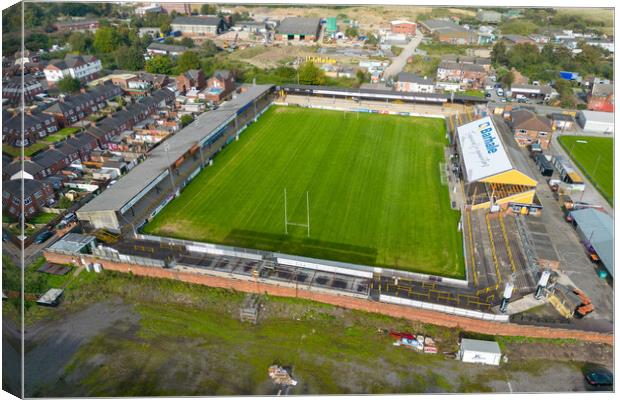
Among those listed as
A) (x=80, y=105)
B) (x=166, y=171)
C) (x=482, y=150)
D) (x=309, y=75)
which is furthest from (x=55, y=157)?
(x=482, y=150)

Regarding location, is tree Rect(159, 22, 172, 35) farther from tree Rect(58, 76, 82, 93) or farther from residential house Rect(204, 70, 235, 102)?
residential house Rect(204, 70, 235, 102)

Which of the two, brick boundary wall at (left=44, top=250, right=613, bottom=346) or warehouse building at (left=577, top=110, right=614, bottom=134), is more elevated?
warehouse building at (left=577, top=110, right=614, bottom=134)

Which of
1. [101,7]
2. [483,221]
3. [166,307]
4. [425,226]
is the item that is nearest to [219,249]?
[166,307]

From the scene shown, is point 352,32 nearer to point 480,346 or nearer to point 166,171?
point 166,171

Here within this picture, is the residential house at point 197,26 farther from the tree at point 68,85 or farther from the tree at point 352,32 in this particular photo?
the tree at point 68,85

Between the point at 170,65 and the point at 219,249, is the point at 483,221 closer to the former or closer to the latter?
the point at 219,249

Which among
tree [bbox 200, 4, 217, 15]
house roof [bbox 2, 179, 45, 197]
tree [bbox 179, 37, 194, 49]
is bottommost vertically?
house roof [bbox 2, 179, 45, 197]

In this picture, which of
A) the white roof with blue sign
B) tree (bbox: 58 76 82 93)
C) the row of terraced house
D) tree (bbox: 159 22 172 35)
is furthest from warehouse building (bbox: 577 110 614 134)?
tree (bbox: 159 22 172 35)
